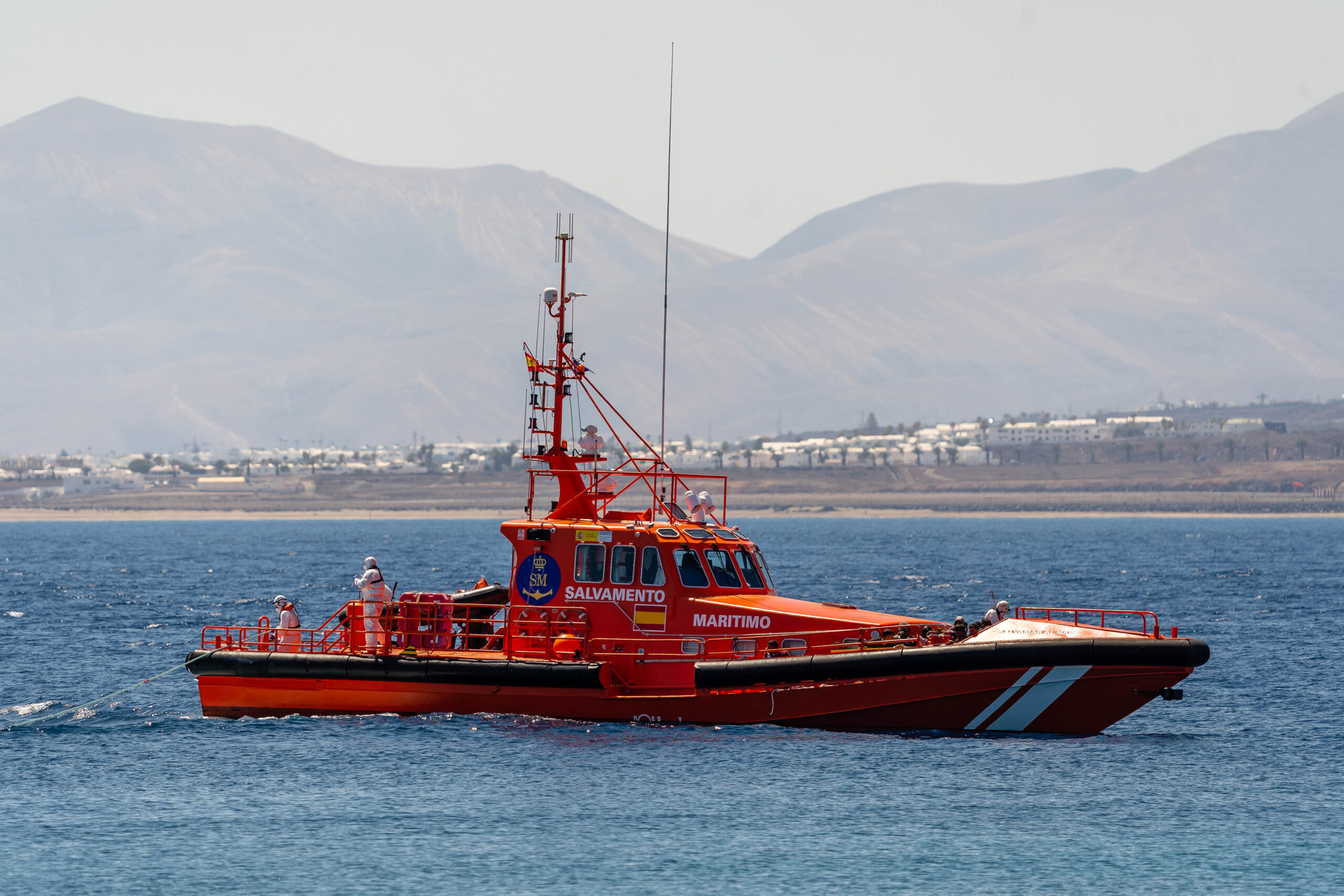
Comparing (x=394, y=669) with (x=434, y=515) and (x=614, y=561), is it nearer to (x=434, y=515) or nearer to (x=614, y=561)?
(x=614, y=561)

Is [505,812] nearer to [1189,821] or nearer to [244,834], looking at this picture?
[244,834]

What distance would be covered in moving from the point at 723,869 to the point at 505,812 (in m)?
3.05

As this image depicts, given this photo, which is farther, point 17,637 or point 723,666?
point 17,637

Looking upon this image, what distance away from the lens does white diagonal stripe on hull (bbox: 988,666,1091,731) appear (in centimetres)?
1947

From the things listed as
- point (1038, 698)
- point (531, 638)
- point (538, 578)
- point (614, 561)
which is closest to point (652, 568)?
point (614, 561)

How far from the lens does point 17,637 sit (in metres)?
36.2

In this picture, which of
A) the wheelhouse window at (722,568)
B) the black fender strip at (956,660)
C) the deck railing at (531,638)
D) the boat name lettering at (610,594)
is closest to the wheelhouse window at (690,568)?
the wheelhouse window at (722,568)

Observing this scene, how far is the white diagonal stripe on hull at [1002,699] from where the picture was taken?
19.5 m

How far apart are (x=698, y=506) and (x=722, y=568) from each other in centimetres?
99

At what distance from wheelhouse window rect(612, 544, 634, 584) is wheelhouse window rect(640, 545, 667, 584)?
0.15 m

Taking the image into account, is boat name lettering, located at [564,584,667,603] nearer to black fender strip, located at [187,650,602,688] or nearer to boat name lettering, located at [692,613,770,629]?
boat name lettering, located at [692,613,770,629]

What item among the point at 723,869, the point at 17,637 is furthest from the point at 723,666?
the point at 17,637

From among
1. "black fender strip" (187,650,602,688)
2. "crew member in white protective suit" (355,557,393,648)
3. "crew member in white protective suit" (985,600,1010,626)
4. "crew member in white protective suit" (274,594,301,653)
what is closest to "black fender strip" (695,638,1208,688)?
"crew member in white protective suit" (985,600,1010,626)

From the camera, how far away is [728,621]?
68.3 feet
